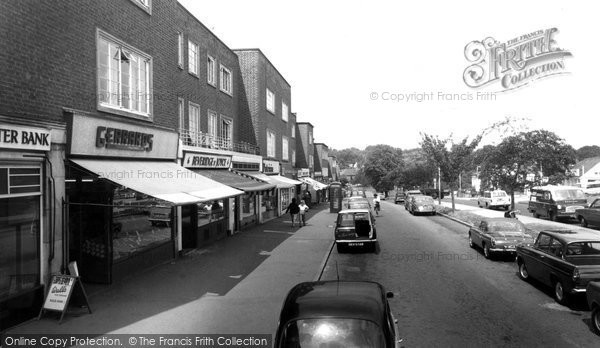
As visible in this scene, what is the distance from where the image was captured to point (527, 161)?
72.4ft

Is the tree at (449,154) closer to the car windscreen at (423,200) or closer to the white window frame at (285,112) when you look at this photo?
the car windscreen at (423,200)

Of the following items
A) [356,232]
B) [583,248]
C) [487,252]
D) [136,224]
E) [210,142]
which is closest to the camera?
[583,248]

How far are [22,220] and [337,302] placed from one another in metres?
6.58

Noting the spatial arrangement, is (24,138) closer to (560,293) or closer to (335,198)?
(560,293)

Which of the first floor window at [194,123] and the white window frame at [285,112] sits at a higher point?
the white window frame at [285,112]

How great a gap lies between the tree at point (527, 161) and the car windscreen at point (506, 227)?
8.46m

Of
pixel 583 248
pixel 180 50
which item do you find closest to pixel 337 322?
pixel 583 248

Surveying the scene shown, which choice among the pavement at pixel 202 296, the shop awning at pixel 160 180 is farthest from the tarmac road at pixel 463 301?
the shop awning at pixel 160 180

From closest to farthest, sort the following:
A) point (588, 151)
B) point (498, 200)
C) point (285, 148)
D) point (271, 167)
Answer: point (271, 167)
point (285, 148)
point (498, 200)
point (588, 151)

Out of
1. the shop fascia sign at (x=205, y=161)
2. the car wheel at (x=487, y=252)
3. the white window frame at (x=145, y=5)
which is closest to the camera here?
the white window frame at (x=145, y=5)

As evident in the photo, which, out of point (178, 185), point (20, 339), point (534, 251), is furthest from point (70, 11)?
point (534, 251)

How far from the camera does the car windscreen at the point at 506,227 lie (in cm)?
1460

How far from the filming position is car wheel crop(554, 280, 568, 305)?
8959 mm

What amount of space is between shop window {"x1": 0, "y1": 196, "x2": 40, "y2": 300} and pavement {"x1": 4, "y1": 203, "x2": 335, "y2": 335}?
0.82 meters
